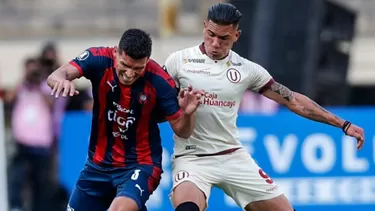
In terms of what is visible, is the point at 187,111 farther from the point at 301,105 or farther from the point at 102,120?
the point at 301,105

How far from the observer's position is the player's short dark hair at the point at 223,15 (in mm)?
8891

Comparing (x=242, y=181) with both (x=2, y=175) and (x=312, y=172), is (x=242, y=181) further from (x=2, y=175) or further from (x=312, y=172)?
(x=312, y=172)

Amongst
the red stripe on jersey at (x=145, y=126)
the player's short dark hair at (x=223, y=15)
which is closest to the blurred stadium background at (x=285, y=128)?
the red stripe on jersey at (x=145, y=126)

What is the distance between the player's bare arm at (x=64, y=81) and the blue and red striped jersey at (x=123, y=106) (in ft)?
0.24

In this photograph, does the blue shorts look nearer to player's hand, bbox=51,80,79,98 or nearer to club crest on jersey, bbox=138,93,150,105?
club crest on jersey, bbox=138,93,150,105

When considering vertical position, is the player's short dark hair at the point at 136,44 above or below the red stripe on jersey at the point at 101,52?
above

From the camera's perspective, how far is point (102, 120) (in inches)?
346

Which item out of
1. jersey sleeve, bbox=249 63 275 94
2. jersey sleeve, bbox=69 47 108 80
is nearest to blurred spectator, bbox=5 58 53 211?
jersey sleeve, bbox=249 63 275 94

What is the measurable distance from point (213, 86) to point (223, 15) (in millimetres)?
598

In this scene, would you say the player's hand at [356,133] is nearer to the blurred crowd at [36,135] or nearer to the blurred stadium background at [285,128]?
the blurred stadium background at [285,128]

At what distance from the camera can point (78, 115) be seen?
13492mm

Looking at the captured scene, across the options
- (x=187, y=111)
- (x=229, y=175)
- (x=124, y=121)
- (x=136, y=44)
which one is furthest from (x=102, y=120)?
(x=229, y=175)

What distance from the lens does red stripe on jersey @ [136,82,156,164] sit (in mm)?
8711

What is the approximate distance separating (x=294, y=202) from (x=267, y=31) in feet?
7.16
